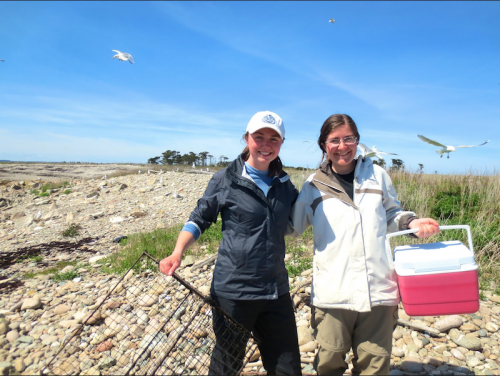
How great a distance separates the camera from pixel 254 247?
2055mm

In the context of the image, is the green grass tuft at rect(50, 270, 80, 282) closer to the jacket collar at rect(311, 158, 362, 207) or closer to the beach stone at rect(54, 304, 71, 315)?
the beach stone at rect(54, 304, 71, 315)

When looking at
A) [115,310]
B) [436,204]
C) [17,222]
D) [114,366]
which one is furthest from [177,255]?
[17,222]

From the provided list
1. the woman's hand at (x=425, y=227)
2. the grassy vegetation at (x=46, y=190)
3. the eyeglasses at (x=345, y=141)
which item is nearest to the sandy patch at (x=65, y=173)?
the grassy vegetation at (x=46, y=190)

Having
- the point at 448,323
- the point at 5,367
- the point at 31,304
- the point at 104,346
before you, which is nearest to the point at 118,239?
the point at 31,304

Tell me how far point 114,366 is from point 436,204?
6.92 meters

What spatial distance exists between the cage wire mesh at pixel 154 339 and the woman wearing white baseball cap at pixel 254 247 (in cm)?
5

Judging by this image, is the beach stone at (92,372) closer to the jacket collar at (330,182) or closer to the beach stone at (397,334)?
the jacket collar at (330,182)

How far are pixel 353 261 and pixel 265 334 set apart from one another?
788 mm

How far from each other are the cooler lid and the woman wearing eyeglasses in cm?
10

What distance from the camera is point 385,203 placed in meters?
2.24

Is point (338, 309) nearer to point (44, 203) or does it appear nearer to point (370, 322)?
point (370, 322)

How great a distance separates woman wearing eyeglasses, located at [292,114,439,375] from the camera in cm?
199

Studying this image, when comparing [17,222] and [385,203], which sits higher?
[385,203]

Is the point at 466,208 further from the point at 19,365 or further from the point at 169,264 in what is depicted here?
the point at 19,365
